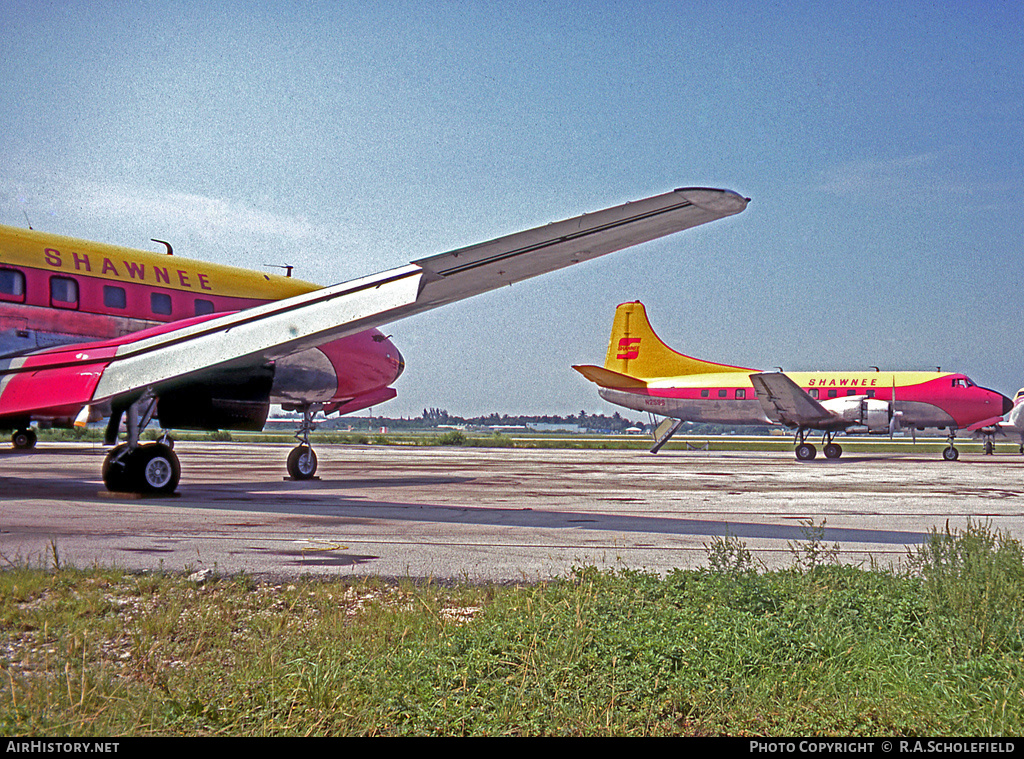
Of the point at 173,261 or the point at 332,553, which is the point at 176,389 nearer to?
the point at 173,261

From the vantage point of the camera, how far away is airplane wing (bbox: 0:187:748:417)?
9.16 metres

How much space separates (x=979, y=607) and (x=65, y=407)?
36.1 ft

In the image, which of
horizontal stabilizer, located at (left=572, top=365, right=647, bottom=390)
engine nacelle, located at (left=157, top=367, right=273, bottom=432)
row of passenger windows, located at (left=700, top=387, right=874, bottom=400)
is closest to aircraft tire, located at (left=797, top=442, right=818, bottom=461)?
row of passenger windows, located at (left=700, top=387, right=874, bottom=400)

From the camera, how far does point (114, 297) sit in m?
13.9

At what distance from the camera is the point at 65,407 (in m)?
10.8

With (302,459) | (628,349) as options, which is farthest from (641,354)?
(302,459)

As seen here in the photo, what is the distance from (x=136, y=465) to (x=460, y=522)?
6.05 metres

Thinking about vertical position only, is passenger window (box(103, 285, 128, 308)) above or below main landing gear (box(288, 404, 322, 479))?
above

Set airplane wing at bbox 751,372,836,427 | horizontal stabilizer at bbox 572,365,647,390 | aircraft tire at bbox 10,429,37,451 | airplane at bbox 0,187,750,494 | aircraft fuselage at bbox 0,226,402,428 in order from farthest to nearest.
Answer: horizontal stabilizer at bbox 572,365,647,390 → airplane wing at bbox 751,372,836,427 → aircraft tire at bbox 10,429,37,451 → aircraft fuselage at bbox 0,226,402,428 → airplane at bbox 0,187,750,494

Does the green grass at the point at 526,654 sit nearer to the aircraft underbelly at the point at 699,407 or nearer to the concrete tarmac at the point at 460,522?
the concrete tarmac at the point at 460,522

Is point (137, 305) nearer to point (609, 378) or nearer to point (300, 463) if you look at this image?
point (300, 463)

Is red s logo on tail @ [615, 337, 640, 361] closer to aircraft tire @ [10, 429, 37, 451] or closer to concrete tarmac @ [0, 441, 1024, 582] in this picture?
concrete tarmac @ [0, 441, 1024, 582]

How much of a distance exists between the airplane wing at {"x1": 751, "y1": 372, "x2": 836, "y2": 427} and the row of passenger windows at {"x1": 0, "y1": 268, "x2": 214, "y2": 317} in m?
27.7
